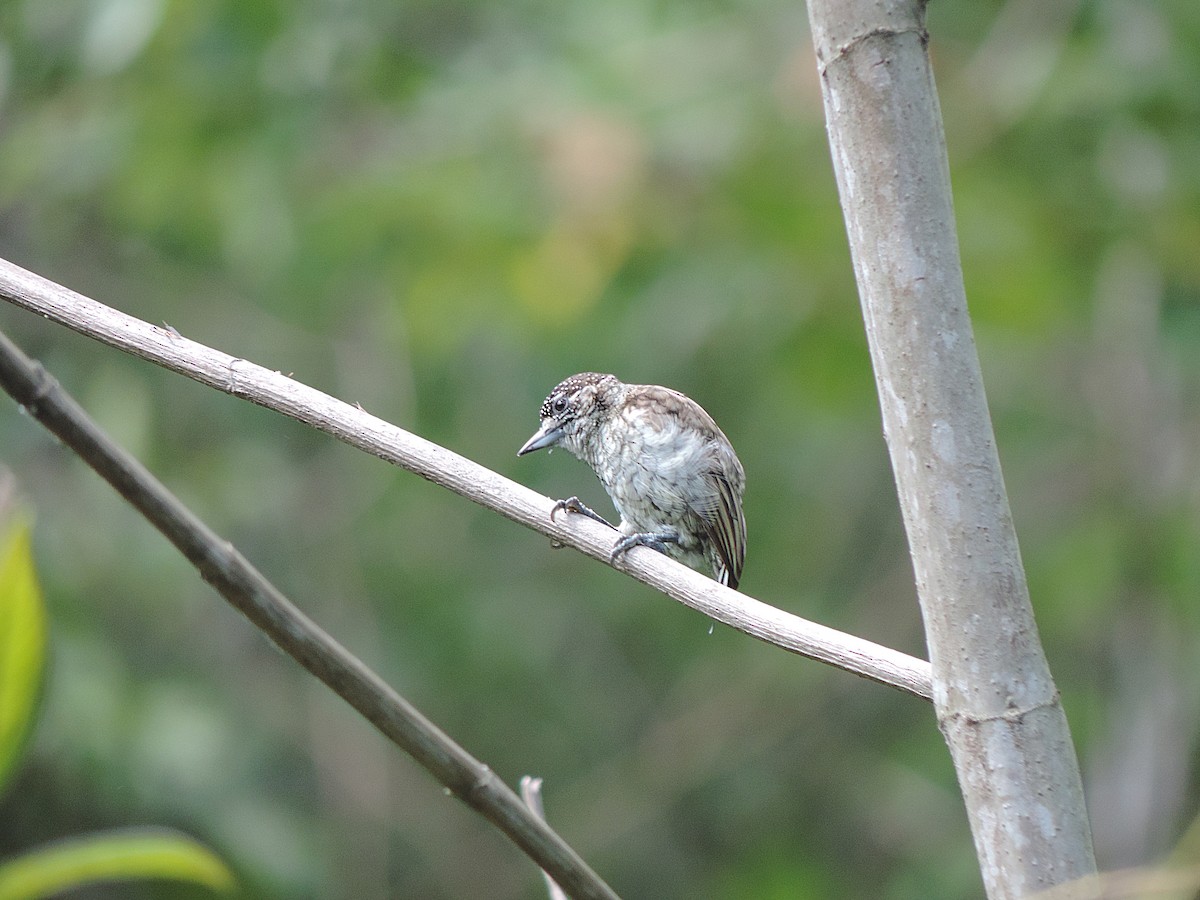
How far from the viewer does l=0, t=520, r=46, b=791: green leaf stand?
6.67ft

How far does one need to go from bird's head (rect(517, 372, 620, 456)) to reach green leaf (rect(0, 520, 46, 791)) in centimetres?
225

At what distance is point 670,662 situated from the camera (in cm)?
909

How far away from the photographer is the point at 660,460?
4.02 metres

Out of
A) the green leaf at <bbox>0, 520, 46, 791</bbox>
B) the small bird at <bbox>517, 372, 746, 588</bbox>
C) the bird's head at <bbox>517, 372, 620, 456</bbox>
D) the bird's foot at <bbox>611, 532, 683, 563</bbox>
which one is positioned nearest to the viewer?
the green leaf at <bbox>0, 520, 46, 791</bbox>

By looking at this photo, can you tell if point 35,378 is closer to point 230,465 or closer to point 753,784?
point 230,465

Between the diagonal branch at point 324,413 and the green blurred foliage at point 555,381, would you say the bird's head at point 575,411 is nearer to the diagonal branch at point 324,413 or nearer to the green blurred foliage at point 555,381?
the green blurred foliage at point 555,381

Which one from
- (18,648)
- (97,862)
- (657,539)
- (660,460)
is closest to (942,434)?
(18,648)

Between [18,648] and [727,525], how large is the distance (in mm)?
2484

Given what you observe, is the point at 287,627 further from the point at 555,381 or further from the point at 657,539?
the point at 555,381

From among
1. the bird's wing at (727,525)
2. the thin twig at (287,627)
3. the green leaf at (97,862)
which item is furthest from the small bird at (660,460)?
the thin twig at (287,627)

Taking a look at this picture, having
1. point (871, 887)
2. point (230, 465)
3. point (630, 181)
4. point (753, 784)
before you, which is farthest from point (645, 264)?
point (871, 887)

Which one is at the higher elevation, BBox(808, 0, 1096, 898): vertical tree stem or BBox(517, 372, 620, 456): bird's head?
BBox(517, 372, 620, 456): bird's head

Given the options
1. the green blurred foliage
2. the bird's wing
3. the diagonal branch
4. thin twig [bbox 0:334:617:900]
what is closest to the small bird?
the bird's wing

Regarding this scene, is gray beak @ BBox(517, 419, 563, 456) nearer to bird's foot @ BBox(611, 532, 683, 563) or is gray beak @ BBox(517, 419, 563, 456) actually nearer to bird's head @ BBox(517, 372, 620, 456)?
bird's head @ BBox(517, 372, 620, 456)
